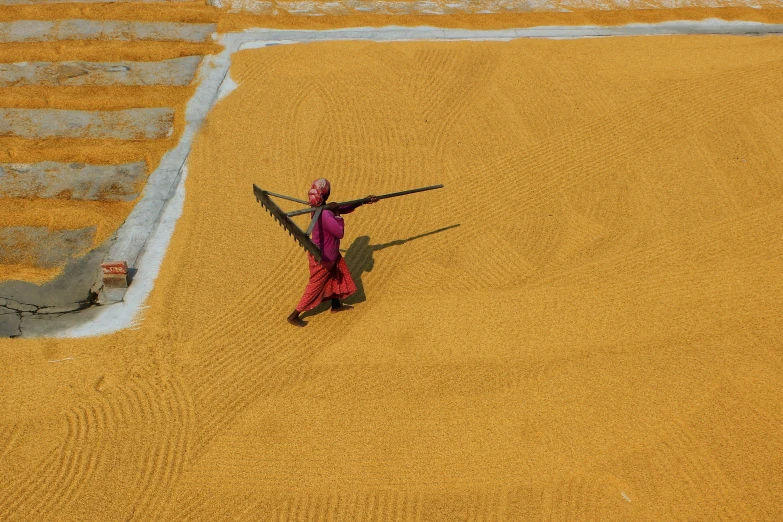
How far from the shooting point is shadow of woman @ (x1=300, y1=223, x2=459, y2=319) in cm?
810

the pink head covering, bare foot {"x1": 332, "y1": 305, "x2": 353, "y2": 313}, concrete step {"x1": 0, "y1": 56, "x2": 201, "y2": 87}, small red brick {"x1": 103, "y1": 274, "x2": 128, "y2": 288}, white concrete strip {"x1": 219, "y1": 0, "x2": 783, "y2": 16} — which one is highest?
white concrete strip {"x1": 219, "y1": 0, "x2": 783, "y2": 16}

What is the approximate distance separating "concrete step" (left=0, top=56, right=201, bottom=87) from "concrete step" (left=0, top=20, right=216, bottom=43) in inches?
36.0

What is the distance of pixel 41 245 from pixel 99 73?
427cm

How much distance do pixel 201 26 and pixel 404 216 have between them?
21.6ft

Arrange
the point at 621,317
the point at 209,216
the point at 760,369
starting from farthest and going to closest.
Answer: the point at 209,216 < the point at 621,317 < the point at 760,369

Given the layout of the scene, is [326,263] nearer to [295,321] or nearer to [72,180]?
[295,321]

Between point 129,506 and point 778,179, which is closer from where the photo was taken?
point 129,506

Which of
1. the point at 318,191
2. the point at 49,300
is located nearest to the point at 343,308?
the point at 318,191

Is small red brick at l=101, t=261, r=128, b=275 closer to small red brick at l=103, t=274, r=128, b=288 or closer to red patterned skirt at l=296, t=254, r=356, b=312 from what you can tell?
small red brick at l=103, t=274, r=128, b=288

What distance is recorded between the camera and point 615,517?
604 cm

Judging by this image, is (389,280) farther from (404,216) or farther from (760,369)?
(760,369)

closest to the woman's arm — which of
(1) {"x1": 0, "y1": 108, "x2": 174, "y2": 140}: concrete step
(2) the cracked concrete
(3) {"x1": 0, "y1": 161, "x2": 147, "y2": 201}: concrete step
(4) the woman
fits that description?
(4) the woman

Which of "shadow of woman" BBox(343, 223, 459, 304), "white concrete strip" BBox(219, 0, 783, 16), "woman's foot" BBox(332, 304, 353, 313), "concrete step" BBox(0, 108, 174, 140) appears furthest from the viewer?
"white concrete strip" BBox(219, 0, 783, 16)

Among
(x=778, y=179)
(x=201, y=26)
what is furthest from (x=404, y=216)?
(x=201, y=26)
